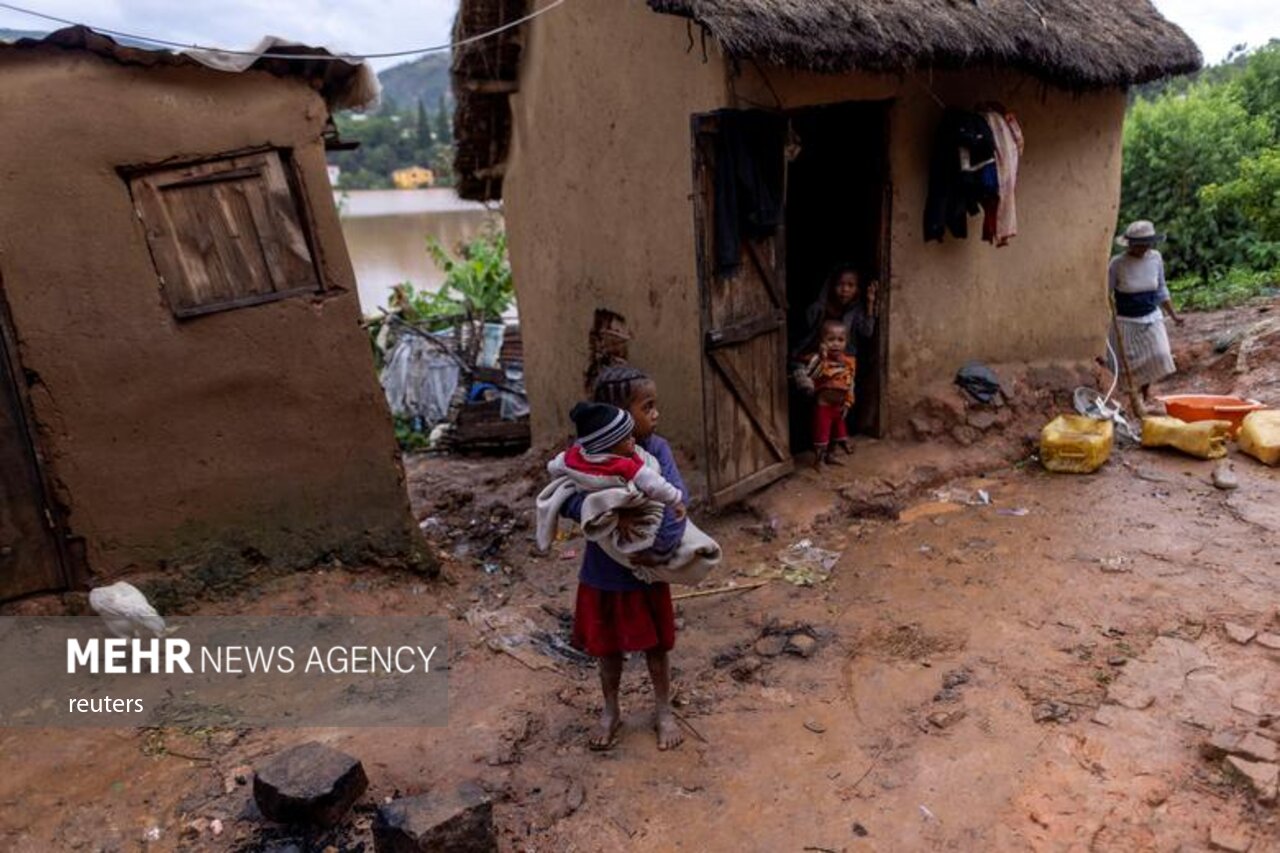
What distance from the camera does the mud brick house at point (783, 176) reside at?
195 inches

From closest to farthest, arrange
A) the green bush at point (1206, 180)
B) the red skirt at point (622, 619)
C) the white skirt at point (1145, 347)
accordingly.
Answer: the red skirt at point (622, 619) → the white skirt at point (1145, 347) → the green bush at point (1206, 180)

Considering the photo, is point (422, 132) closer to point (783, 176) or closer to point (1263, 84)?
point (1263, 84)

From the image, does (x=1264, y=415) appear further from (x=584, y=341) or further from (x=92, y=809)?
(x=92, y=809)

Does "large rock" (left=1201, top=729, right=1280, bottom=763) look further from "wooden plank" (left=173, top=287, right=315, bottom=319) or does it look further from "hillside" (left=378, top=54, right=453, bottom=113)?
"hillside" (left=378, top=54, right=453, bottom=113)

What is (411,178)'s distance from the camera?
42969mm

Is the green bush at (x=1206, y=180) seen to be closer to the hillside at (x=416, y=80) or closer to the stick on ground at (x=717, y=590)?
the stick on ground at (x=717, y=590)

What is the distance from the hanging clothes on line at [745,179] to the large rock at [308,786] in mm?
3291

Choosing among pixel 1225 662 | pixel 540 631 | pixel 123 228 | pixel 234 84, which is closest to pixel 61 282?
pixel 123 228

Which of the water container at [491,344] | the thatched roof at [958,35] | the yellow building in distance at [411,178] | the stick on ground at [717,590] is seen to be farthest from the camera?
the yellow building in distance at [411,178]

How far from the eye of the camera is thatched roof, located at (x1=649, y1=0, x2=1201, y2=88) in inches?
172

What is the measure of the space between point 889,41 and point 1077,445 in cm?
301

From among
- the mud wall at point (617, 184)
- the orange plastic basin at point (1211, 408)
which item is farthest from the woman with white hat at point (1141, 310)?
the mud wall at point (617, 184)

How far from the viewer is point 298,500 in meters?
4.61

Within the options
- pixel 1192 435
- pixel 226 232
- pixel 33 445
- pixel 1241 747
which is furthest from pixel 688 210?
pixel 1192 435
